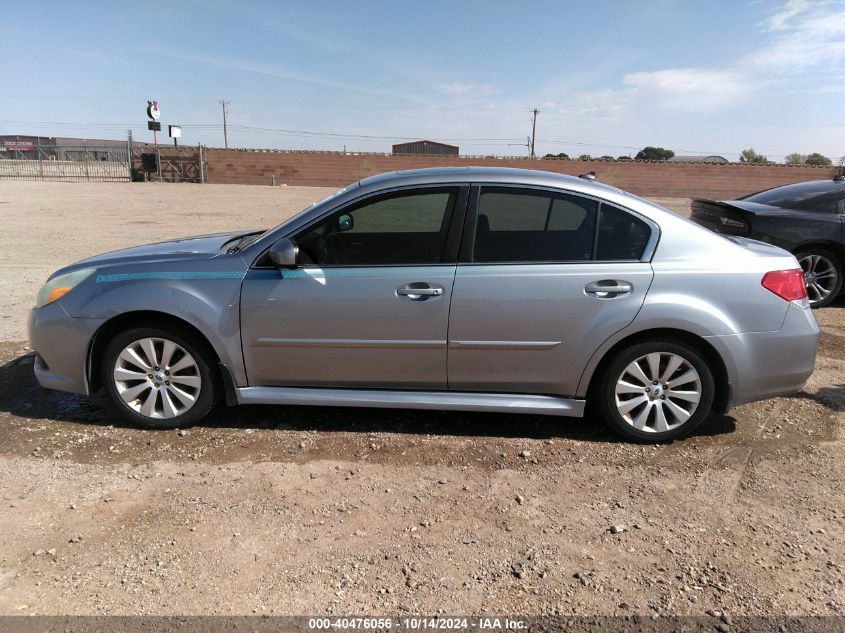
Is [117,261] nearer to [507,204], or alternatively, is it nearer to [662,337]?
[507,204]

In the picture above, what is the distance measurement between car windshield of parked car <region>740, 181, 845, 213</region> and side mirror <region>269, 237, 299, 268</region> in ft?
21.4

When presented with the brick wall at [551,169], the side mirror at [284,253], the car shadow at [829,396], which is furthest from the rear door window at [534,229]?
the brick wall at [551,169]

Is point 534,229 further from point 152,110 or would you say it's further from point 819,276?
point 152,110

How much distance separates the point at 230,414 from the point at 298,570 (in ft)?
6.10

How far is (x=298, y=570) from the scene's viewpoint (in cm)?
267

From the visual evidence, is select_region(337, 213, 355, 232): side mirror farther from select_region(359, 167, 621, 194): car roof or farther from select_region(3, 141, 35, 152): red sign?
select_region(3, 141, 35, 152): red sign

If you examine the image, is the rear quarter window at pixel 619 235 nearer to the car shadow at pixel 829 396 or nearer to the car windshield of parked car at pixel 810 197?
the car shadow at pixel 829 396

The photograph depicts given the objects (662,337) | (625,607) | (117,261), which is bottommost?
(625,607)

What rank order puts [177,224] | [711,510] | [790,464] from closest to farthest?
1. [711,510]
2. [790,464]
3. [177,224]

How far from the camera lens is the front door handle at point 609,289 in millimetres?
3664

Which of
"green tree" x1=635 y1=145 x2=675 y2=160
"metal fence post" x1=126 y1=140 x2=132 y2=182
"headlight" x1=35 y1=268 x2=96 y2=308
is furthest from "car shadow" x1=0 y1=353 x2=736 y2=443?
"green tree" x1=635 y1=145 x2=675 y2=160

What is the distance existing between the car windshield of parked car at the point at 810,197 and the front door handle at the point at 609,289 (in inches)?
203

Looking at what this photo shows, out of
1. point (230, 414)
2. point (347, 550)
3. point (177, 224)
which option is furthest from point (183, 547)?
point (177, 224)

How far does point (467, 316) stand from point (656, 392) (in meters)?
1.28
